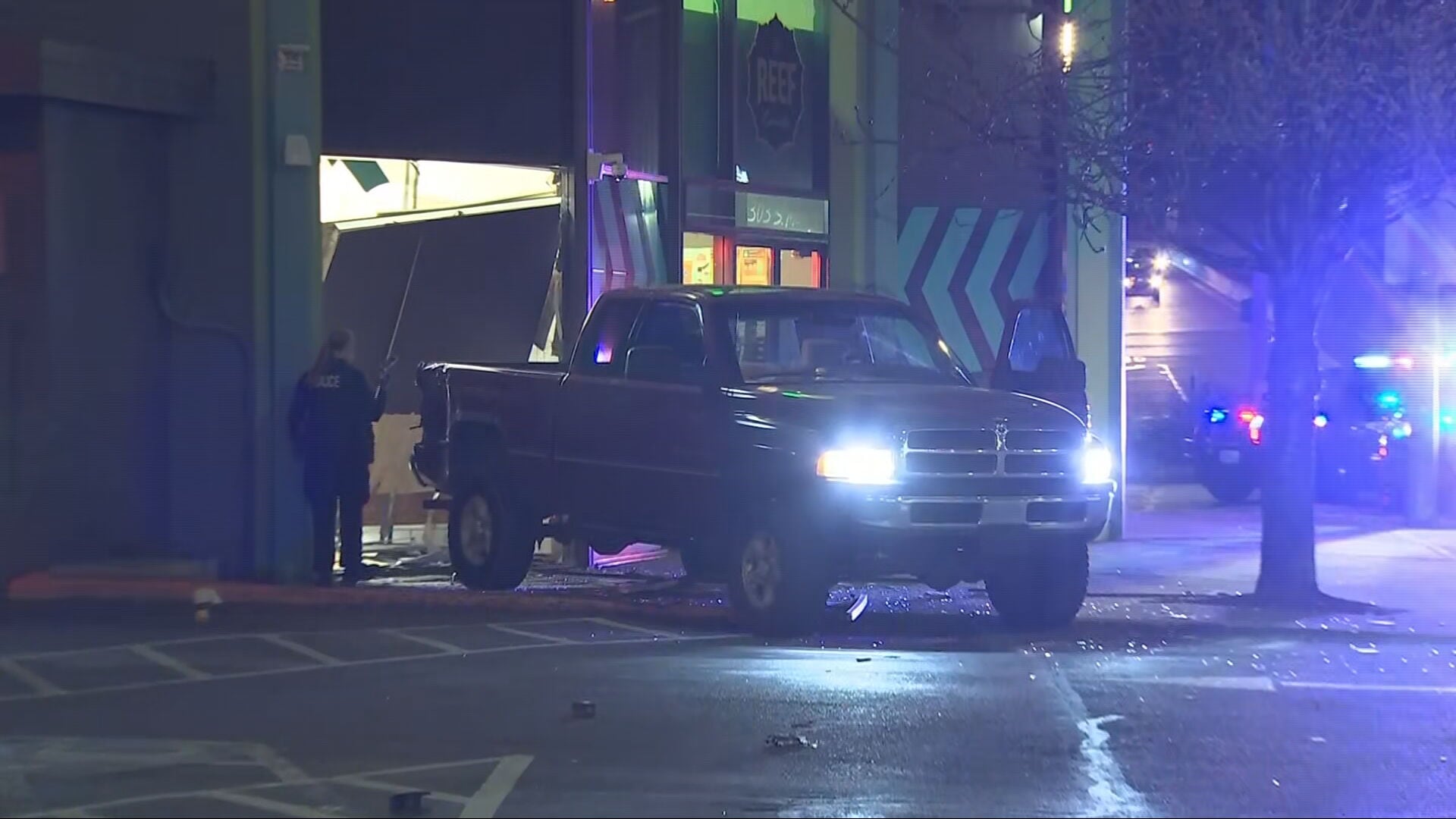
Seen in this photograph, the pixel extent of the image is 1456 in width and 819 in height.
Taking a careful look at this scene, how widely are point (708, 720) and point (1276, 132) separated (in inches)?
237

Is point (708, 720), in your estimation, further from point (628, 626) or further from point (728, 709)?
point (628, 626)

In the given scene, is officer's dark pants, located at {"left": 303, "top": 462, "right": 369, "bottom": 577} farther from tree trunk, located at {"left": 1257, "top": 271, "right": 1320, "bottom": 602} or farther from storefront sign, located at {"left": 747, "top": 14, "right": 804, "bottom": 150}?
tree trunk, located at {"left": 1257, "top": 271, "right": 1320, "bottom": 602}

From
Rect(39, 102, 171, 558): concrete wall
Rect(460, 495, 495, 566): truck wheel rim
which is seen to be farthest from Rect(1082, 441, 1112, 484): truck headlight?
Rect(39, 102, 171, 558): concrete wall

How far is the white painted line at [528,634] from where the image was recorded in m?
11.7

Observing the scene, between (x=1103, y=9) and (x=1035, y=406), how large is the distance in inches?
275

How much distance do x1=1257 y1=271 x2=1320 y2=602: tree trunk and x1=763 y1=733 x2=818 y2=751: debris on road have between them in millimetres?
5809

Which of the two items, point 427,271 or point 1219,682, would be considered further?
point 427,271

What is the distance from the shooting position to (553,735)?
8.77 m

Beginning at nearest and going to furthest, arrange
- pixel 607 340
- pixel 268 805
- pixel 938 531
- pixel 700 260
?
pixel 268 805
pixel 938 531
pixel 607 340
pixel 700 260

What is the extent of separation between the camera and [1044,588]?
481 inches

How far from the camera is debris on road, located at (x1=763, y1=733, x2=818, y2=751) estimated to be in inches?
332

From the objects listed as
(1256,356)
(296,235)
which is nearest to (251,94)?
(296,235)

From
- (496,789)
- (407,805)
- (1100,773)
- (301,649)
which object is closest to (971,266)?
(301,649)

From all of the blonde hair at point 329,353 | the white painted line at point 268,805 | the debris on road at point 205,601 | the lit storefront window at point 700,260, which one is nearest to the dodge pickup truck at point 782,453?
the blonde hair at point 329,353
